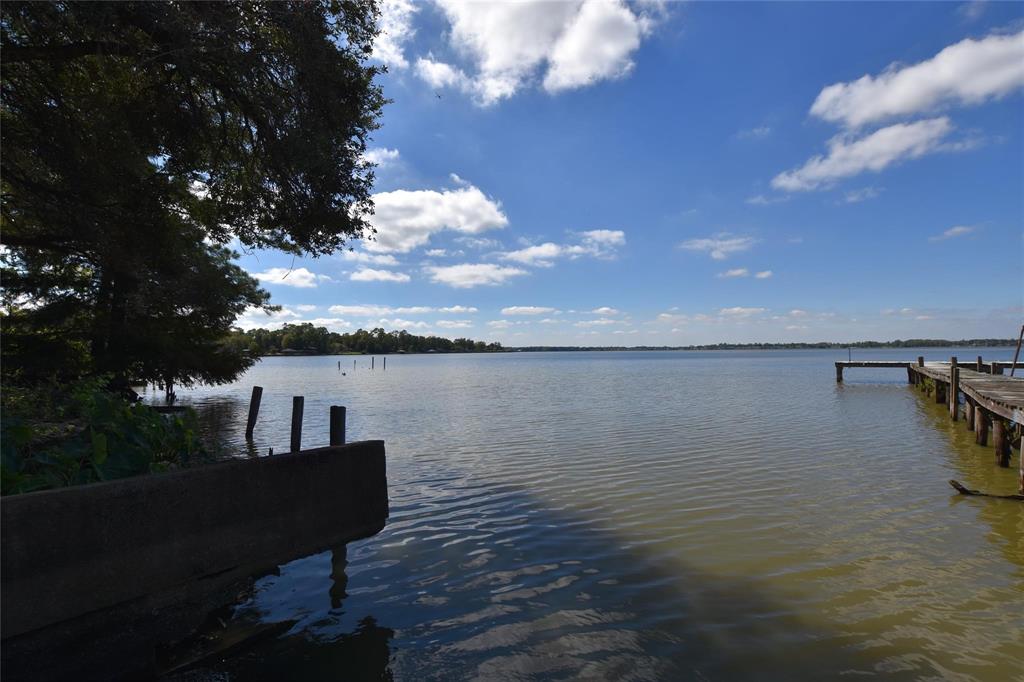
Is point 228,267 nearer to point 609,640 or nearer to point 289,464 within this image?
point 289,464

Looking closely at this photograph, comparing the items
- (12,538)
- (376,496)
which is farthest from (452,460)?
(12,538)

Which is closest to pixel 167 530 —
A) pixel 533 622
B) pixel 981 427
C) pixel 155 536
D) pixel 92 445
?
pixel 155 536

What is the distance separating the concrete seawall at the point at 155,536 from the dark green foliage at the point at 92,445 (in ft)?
3.59

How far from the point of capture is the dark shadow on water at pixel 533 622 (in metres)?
5.35

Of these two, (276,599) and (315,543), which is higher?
(315,543)

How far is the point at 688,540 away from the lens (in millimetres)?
8719

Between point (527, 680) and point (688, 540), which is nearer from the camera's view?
point (527, 680)

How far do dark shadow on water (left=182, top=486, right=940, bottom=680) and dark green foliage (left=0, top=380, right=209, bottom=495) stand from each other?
2264mm

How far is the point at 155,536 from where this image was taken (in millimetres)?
5266

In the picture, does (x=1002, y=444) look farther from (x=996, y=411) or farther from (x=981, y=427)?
(x=981, y=427)

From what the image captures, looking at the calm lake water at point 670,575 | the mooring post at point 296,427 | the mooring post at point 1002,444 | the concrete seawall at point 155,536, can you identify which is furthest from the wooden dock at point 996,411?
the mooring post at point 296,427

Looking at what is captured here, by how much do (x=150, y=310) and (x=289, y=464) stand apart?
17.5m

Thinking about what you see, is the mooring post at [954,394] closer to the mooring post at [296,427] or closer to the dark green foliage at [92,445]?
the mooring post at [296,427]

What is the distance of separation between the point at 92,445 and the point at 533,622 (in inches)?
216
